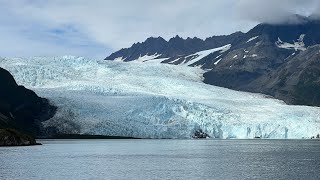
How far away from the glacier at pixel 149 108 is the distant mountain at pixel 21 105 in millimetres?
2000

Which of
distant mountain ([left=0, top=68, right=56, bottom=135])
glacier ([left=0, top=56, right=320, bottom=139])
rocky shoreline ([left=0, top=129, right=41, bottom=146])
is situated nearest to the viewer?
rocky shoreline ([left=0, top=129, right=41, bottom=146])

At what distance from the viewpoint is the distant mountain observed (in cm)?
10631

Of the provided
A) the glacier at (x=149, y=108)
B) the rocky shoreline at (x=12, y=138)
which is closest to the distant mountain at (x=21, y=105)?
the glacier at (x=149, y=108)

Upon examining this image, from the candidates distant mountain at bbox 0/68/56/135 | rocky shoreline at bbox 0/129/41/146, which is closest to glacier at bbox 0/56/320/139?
distant mountain at bbox 0/68/56/135

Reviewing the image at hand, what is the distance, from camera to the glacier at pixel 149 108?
3952 inches

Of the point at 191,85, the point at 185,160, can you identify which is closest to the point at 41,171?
the point at 185,160

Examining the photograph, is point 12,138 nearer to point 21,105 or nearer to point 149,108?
point 149,108

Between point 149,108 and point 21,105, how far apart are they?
2722cm

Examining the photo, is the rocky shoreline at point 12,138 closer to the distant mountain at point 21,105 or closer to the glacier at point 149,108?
the glacier at point 149,108

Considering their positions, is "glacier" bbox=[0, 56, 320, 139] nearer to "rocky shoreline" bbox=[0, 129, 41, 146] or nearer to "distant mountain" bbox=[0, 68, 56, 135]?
"distant mountain" bbox=[0, 68, 56, 135]

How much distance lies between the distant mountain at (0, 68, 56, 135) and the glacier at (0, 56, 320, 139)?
6.56 ft

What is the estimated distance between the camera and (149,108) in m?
102

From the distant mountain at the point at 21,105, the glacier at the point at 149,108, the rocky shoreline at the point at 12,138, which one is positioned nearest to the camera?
the rocky shoreline at the point at 12,138

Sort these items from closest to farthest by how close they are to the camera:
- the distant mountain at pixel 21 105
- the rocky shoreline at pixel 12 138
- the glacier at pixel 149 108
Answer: the rocky shoreline at pixel 12 138, the glacier at pixel 149 108, the distant mountain at pixel 21 105
